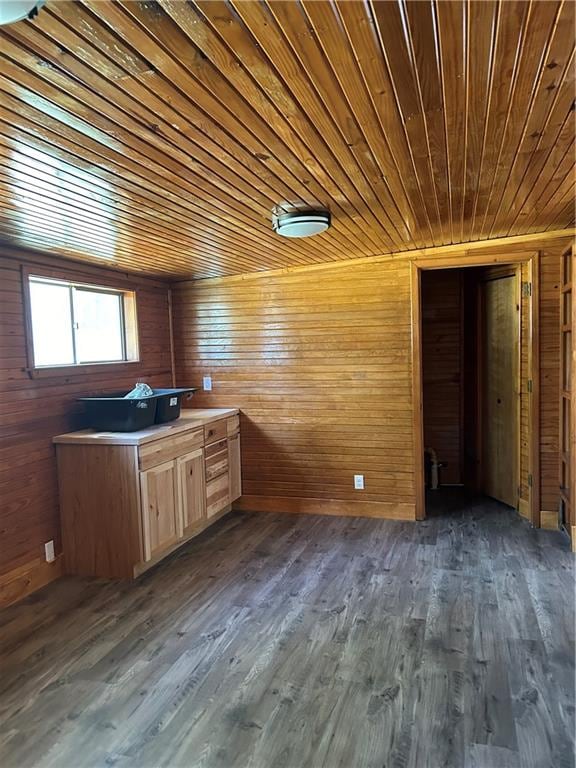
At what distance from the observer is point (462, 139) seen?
75.5 inches

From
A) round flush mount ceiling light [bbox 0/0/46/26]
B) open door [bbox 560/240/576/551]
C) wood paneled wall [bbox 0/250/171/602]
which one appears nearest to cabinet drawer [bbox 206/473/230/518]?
wood paneled wall [bbox 0/250/171/602]

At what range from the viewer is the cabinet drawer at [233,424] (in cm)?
457

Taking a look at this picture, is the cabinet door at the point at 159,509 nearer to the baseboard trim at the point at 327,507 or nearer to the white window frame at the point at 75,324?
the white window frame at the point at 75,324

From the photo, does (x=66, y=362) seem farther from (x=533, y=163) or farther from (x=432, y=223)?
(x=533, y=163)

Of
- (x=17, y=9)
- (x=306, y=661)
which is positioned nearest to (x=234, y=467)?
(x=306, y=661)

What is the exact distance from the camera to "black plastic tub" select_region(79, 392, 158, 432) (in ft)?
11.5

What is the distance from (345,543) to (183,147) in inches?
118

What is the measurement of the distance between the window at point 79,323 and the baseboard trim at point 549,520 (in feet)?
11.6

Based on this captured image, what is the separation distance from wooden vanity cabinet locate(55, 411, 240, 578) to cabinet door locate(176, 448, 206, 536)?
43 mm

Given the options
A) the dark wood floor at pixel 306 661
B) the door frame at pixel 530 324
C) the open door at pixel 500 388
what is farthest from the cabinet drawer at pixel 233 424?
the open door at pixel 500 388

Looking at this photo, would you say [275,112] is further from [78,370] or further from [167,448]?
[78,370]

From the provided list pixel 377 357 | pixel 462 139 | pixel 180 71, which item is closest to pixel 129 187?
pixel 180 71

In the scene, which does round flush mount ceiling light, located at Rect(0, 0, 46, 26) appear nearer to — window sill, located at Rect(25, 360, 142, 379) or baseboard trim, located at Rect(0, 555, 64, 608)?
window sill, located at Rect(25, 360, 142, 379)

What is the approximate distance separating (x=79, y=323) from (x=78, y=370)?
0.38 metres
